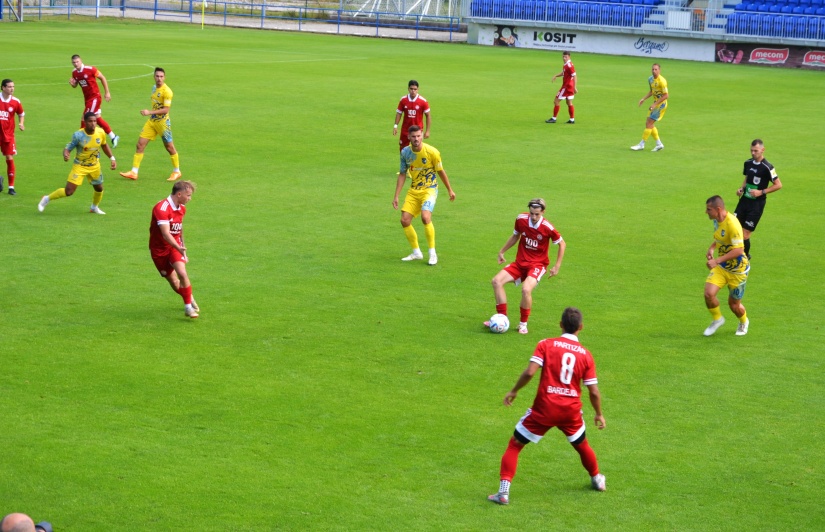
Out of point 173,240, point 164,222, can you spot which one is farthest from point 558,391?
point 164,222

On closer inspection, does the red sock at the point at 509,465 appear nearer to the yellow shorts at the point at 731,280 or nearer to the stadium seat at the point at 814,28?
the yellow shorts at the point at 731,280

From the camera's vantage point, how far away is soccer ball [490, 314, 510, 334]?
46.1ft

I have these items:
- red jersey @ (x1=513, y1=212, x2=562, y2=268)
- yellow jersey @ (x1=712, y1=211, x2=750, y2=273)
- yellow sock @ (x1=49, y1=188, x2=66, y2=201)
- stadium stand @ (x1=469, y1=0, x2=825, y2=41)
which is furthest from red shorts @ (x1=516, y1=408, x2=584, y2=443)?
stadium stand @ (x1=469, y1=0, x2=825, y2=41)

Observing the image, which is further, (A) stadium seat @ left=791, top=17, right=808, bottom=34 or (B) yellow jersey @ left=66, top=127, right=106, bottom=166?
(A) stadium seat @ left=791, top=17, right=808, bottom=34

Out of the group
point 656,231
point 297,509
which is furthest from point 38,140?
point 297,509

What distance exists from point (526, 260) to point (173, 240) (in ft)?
16.0

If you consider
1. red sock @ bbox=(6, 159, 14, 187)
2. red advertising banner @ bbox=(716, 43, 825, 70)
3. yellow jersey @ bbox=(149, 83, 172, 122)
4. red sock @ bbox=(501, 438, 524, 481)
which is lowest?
red sock @ bbox=(501, 438, 524, 481)

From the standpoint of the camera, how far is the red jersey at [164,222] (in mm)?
13859

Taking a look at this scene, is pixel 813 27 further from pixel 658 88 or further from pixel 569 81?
pixel 658 88

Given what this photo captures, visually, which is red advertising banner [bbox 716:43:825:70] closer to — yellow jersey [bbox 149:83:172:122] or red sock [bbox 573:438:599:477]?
yellow jersey [bbox 149:83:172:122]

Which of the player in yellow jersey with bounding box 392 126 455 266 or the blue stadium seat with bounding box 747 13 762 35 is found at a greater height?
the blue stadium seat with bounding box 747 13 762 35

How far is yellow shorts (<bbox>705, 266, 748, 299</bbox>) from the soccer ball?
2916mm

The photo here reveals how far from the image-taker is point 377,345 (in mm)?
13383

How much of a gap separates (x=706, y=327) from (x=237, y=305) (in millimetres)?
6877
